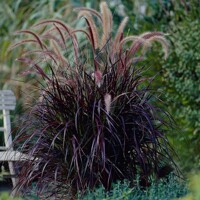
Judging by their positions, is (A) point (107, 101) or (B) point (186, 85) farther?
(B) point (186, 85)

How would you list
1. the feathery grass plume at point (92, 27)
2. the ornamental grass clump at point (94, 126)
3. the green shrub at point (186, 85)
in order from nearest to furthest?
the ornamental grass clump at point (94, 126) → the feathery grass plume at point (92, 27) → the green shrub at point (186, 85)

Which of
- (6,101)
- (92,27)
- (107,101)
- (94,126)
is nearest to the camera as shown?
(107,101)

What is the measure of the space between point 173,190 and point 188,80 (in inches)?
119

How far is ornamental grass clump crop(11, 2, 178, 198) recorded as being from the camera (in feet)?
13.9

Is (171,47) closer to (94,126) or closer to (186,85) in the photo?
(186,85)

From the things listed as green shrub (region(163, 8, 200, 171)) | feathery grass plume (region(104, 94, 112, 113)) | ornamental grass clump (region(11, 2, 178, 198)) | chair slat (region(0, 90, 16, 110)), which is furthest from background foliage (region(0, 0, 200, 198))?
feathery grass plume (region(104, 94, 112, 113))

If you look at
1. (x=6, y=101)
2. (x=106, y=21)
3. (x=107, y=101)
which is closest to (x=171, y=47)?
(x=6, y=101)

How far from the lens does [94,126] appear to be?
4238 millimetres

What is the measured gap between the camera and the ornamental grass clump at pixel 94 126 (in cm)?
425

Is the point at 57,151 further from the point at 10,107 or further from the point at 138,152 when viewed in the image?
the point at 10,107

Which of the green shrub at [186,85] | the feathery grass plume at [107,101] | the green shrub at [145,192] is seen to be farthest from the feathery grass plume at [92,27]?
the green shrub at [186,85]

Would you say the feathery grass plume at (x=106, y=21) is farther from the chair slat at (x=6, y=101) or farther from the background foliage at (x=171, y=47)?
the chair slat at (x=6, y=101)

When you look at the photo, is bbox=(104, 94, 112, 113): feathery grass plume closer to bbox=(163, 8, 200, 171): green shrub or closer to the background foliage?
the background foliage

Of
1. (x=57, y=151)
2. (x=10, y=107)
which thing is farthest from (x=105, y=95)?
(x=10, y=107)
